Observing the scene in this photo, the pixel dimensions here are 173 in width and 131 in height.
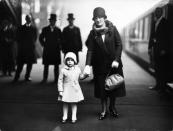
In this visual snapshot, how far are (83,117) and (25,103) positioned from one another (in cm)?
161

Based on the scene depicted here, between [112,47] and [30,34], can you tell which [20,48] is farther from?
A: [112,47]

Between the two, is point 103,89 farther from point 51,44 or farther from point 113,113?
point 51,44

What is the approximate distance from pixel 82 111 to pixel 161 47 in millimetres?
3106

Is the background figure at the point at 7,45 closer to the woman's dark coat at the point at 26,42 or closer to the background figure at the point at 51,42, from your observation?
the woman's dark coat at the point at 26,42

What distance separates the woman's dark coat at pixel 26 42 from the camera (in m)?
10.1

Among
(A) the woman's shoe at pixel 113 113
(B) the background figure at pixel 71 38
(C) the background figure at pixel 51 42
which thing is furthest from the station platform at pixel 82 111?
(B) the background figure at pixel 71 38

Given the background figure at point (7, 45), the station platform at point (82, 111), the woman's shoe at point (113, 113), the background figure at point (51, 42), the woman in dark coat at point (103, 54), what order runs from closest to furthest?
the station platform at point (82, 111) < the woman in dark coat at point (103, 54) < the woman's shoe at point (113, 113) < the background figure at point (51, 42) < the background figure at point (7, 45)

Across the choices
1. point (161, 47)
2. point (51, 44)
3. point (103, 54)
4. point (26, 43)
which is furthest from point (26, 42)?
point (103, 54)

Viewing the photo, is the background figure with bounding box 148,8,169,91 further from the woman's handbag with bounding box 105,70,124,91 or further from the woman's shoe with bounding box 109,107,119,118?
the woman's handbag with bounding box 105,70,124,91

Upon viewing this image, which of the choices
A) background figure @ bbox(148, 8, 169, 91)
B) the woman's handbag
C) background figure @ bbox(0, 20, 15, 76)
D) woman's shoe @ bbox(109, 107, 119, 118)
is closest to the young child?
the woman's handbag

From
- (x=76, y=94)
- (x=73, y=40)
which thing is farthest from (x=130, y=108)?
(x=73, y=40)

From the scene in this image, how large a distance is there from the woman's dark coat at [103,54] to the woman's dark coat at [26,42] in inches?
168

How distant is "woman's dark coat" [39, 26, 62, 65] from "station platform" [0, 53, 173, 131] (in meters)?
0.86

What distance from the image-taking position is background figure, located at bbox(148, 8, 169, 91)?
8758 millimetres
